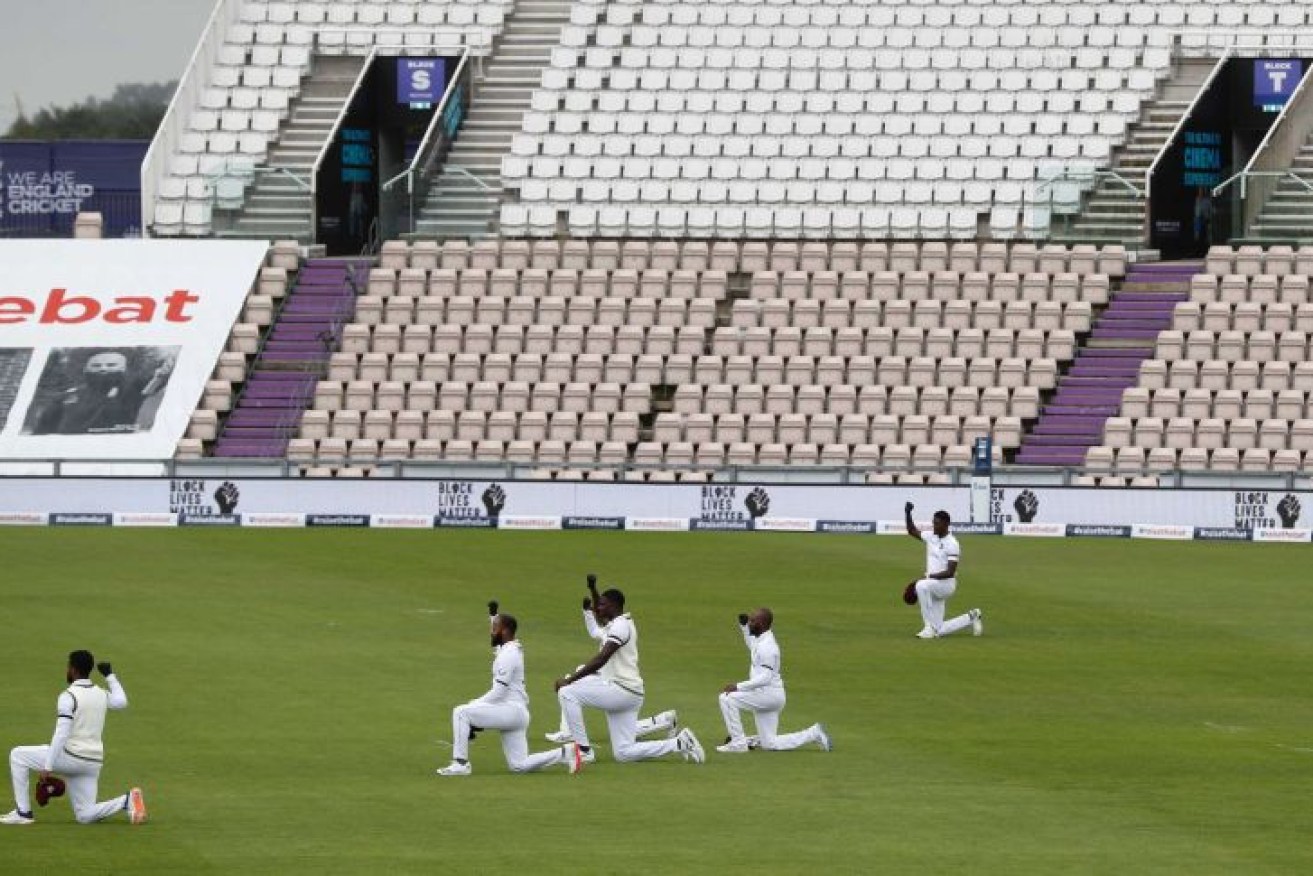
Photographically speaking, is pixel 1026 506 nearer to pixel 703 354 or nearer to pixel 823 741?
pixel 703 354

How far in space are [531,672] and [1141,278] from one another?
29.2 m

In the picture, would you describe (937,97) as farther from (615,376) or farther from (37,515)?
(37,515)

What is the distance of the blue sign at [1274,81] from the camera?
6222 centimetres

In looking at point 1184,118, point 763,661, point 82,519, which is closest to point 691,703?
Answer: point 763,661

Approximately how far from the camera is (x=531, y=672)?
33.3m

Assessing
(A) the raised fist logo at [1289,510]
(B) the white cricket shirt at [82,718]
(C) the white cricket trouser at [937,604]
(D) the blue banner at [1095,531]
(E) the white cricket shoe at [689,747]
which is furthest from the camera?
(D) the blue banner at [1095,531]

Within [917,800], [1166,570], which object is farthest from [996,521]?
[917,800]

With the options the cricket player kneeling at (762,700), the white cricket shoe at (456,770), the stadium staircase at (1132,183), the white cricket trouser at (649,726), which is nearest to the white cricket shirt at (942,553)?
the cricket player kneeling at (762,700)

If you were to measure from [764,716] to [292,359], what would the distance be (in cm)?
3429

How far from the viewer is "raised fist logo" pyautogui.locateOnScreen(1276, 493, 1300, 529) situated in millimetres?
50906

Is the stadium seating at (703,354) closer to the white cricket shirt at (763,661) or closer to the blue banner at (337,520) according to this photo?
the blue banner at (337,520)

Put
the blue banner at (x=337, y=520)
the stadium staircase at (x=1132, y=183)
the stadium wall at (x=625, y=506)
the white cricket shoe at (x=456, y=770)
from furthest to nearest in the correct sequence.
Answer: the stadium staircase at (x=1132, y=183) < the blue banner at (x=337, y=520) < the stadium wall at (x=625, y=506) < the white cricket shoe at (x=456, y=770)

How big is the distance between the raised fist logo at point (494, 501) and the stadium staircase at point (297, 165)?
41.6ft

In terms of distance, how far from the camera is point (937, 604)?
36.9m
